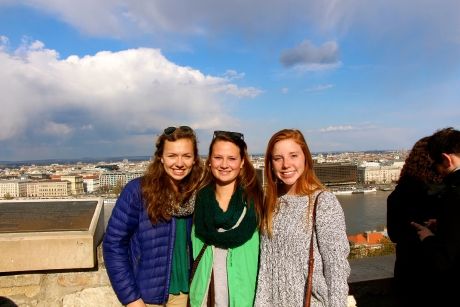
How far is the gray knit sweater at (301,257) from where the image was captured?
1.32 meters

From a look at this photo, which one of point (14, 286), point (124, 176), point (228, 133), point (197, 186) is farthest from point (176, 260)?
point (124, 176)

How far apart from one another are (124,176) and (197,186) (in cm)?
7221

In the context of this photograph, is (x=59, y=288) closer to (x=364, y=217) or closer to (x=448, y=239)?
(x=448, y=239)

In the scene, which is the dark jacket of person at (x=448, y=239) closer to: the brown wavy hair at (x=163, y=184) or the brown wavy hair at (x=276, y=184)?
the brown wavy hair at (x=276, y=184)

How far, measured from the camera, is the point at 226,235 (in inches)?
60.1

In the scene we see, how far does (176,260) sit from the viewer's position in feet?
5.41

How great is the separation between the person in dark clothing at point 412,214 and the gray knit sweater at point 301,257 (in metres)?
0.47

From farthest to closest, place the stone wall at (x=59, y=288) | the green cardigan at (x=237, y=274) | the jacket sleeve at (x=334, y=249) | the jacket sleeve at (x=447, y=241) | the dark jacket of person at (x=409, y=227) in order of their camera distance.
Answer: the stone wall at (x=59, y=288) < the dark jacket of person at (x=409, y=227) < the green cardigan at (x=237, y=274) < the jacket sleeve at (x=447, y=241) < the jacket sleeve at (x=334, y=249)

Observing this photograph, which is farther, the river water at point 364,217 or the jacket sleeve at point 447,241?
the river water at point 364,217

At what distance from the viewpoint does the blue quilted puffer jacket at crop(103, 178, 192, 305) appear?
1554 mm

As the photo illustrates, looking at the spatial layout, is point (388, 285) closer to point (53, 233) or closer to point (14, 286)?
point (53, 233)

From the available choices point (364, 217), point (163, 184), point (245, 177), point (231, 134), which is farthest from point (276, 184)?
point (364, 217)

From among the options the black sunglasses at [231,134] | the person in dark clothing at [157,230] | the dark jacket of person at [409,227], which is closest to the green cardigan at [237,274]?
the person in dark clothing at [157,230]

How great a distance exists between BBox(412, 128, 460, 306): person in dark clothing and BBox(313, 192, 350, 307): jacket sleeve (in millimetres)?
390
